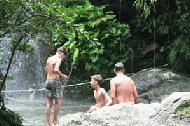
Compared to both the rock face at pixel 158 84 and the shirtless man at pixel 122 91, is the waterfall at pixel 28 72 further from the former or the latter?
the shirtless man at pixel 122 91

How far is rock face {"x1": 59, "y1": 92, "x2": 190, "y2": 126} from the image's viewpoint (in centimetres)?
532

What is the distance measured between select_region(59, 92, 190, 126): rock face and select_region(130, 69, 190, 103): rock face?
303 inches

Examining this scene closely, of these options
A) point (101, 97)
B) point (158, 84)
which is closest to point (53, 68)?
point (101, 97)

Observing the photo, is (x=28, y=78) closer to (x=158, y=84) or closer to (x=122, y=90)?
(x=158, y=84)

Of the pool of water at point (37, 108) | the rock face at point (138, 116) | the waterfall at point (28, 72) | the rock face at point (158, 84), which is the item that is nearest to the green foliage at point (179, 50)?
the rock face at point (158, 84)

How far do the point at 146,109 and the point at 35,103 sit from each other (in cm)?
1095

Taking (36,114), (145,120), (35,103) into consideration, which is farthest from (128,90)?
(35,103)

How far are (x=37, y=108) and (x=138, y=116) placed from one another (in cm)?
955

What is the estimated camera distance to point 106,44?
1827 cm

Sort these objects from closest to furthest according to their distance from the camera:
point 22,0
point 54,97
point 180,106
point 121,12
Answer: point 180,106, point 22,0, point 54,97, point 121,12

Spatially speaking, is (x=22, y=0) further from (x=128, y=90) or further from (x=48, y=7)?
(x=128, y=90)

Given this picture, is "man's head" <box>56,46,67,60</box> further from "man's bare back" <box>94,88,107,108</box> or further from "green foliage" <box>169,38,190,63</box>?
"green foliage" <box>169,38,190,63</box>

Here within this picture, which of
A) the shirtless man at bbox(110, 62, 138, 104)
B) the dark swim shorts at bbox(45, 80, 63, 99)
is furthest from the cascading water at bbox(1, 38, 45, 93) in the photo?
the shirtless man at bbox(110, 62, 138, 104)

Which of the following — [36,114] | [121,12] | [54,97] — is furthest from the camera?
[121,12]
